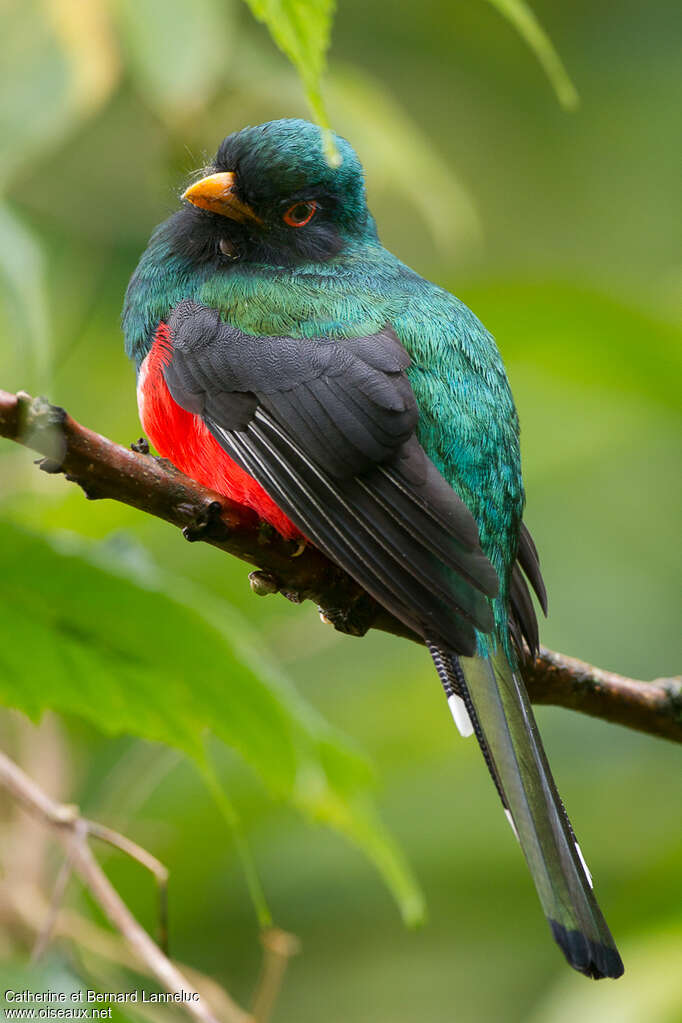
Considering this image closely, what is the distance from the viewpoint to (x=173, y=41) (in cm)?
299

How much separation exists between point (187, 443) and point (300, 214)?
75cm

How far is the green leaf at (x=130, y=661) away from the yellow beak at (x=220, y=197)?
5.06 ft

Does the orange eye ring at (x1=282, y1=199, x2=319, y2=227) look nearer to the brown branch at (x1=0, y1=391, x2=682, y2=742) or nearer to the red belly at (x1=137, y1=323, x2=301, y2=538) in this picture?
the red belly at (x1=137, y1=323, x2=301, y2=538)

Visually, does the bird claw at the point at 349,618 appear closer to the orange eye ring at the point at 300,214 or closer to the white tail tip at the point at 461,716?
the white tail tip at the point at 461,716

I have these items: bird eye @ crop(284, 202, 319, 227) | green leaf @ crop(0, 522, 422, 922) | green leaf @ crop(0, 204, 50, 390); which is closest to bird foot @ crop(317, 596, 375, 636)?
green leaf @ crop(0, 522, 422, 922)

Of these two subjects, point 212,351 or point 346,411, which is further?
point 212,351

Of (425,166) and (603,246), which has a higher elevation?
(425,166)

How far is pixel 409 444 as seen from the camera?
2689mm

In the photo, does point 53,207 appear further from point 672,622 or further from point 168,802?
point 672,622

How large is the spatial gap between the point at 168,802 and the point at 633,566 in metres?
3.52

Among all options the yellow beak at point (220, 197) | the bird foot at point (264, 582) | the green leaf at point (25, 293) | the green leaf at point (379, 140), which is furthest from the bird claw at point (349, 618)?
the green leaf at point (379, 140)

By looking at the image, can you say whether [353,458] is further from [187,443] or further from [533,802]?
[533,802]

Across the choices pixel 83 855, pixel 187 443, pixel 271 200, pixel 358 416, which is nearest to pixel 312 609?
pixel 187 443

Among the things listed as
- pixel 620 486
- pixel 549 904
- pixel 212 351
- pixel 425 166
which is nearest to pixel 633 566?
pixel 620 486
